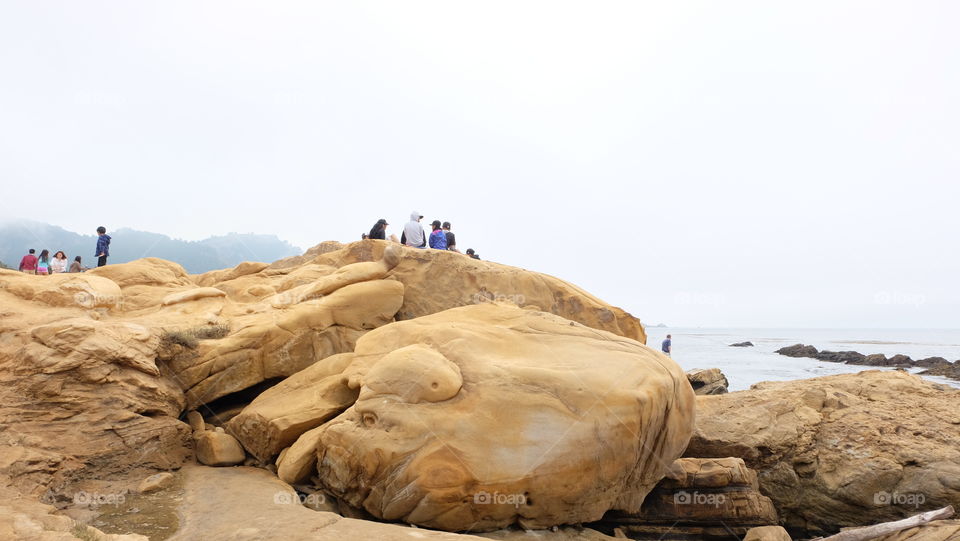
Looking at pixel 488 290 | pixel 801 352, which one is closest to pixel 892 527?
pixel 488 290

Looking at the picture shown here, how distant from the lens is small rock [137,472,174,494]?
6.12 m

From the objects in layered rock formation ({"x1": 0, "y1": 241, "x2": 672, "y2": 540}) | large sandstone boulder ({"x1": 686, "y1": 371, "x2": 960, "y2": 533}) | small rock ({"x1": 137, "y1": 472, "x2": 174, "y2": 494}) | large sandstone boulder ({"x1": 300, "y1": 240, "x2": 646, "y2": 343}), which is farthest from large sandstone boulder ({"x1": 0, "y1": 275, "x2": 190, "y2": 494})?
large sandstone boulder ({"x1": 686, "y1": 371, "x2": 960, "y2": 533})

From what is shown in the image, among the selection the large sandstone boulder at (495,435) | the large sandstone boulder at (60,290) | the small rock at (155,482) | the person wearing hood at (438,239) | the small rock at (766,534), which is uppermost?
the person wearing hood at (438,239)

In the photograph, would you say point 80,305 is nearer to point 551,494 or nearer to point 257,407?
point 257,407

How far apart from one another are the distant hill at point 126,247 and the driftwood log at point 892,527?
379ft

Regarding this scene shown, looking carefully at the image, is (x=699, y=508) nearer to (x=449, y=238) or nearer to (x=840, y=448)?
(x=840, y=448)

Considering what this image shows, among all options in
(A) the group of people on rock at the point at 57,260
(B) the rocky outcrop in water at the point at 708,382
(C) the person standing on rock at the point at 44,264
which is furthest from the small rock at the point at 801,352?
(C) the person standing on rock at the point at 44,264

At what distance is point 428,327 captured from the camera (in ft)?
25.6

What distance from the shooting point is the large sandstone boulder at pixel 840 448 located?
7.70 metres

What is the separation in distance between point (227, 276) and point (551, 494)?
11.7 metres

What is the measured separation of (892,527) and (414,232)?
435 inches

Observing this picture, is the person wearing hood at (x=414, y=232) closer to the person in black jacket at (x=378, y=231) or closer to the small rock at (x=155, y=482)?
the person in black jacket at (x=378, y=231)

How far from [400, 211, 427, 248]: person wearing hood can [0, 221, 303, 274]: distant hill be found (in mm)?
105600

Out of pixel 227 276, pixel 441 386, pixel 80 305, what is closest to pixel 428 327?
pixel 441 386
